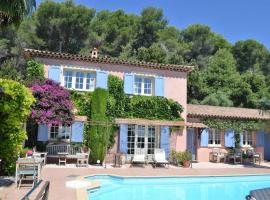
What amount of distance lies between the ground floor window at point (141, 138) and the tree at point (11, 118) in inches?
395

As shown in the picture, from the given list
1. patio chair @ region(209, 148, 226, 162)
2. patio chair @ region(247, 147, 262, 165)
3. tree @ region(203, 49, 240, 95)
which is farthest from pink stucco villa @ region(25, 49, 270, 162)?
tree @ region(203, 49, 240, 95)

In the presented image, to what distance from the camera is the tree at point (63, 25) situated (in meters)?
37.7

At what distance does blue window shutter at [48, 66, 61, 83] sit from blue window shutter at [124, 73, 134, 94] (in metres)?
4.44

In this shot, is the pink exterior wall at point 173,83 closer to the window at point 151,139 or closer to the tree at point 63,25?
the window at point 151,139

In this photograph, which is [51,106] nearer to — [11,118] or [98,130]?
[98,130]

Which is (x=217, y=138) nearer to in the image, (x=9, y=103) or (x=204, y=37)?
(x=9, y=103)

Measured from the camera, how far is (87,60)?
70.0 ft

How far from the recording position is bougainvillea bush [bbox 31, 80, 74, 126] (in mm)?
17719

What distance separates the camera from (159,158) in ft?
67.5

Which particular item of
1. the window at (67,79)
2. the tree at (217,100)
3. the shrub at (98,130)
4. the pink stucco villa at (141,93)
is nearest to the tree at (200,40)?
the tree at (217,100)

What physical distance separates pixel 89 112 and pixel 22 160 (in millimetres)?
8916

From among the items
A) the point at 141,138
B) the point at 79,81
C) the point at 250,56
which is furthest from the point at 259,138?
the point at 250,56

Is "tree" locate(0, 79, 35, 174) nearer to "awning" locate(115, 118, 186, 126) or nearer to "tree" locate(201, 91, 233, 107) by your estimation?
"awning" locate(115, 118, 186, 126)

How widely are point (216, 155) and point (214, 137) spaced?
1.68 m
